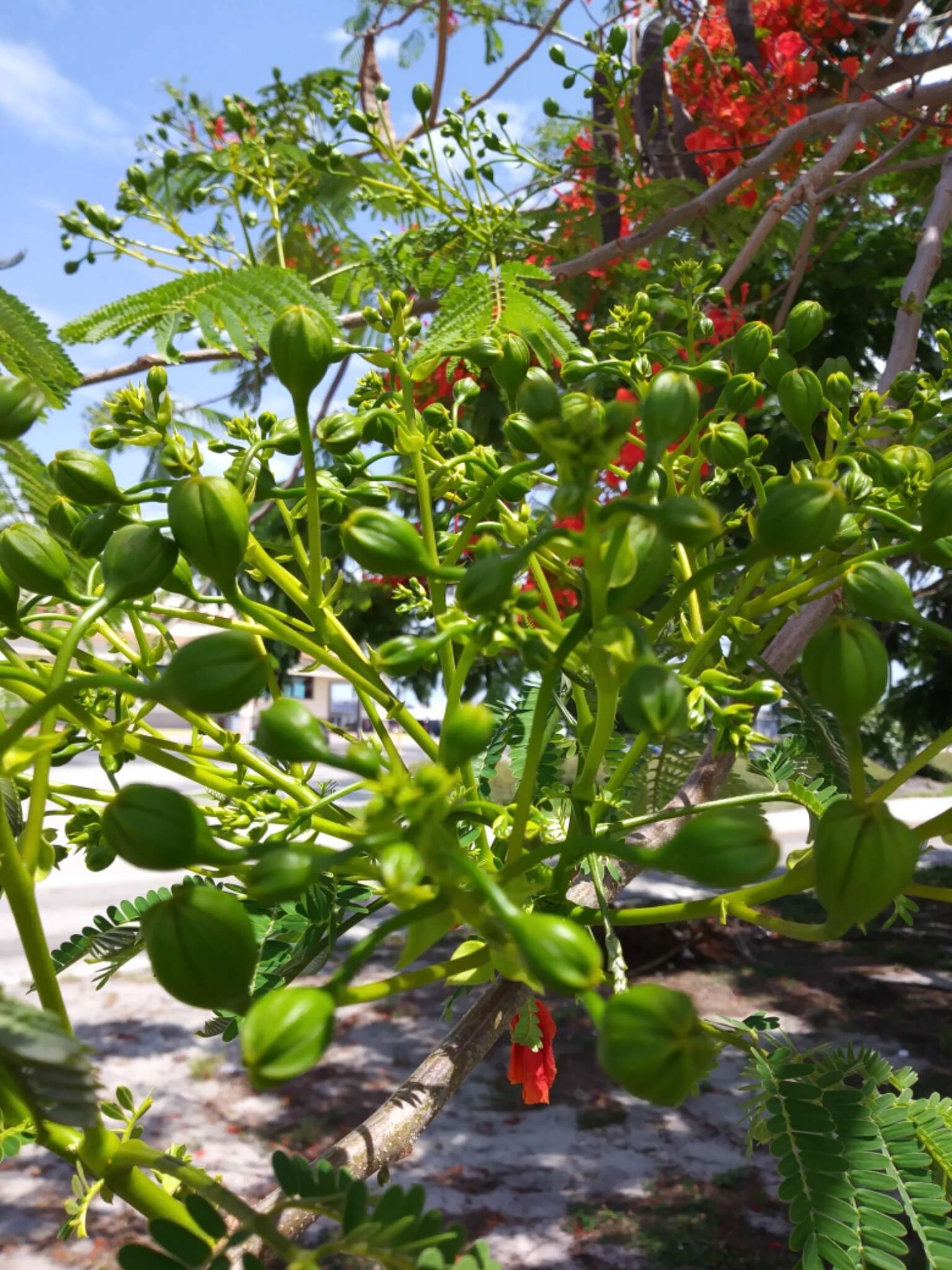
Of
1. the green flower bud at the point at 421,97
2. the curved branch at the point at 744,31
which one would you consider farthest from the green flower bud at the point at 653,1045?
the curved branch at the point at 744,31

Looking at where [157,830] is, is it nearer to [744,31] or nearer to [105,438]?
[105,438]

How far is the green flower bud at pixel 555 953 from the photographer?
44cm

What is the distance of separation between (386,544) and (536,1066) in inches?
29.2

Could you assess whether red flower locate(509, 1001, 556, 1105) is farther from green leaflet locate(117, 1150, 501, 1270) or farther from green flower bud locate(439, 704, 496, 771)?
green flower bud locate(439, 704, 496, 771)

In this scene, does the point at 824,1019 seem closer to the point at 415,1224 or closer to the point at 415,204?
the point at 415,204

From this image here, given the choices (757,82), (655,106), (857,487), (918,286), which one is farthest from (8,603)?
(757,82)

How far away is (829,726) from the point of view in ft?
3.96

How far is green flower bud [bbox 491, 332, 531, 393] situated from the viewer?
90 centimetres

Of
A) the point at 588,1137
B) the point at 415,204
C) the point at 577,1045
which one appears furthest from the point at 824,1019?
the point at 415,204

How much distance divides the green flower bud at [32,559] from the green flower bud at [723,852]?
1.54 ft

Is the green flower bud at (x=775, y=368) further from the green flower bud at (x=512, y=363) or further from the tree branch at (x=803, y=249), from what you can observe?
the tree branch at (x=803, y=249)

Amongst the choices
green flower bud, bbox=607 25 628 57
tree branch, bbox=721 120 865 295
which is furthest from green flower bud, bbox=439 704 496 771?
green flower bud, bbox=607 25 628 57

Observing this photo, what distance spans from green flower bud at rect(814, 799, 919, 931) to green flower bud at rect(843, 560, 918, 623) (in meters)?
0.17

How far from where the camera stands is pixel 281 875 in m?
0.46
